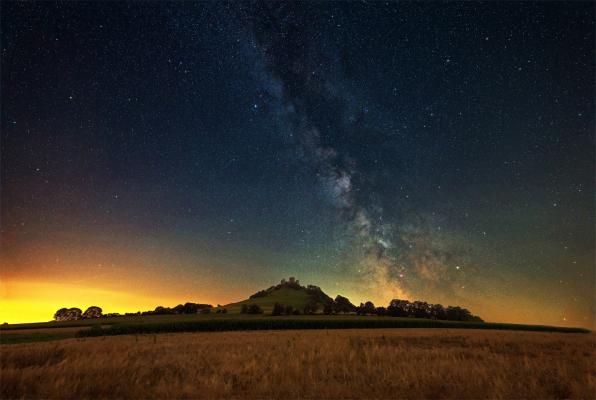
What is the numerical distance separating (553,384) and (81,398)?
9.48 meters

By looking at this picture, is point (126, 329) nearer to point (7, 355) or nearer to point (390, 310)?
point (7, 355)

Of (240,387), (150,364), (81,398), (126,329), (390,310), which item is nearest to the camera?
(81,398)

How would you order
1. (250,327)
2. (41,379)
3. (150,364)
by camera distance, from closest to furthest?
1. (41,379)
2. (150,364)
3. (250,327)

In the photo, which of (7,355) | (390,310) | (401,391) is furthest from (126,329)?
(390,310)

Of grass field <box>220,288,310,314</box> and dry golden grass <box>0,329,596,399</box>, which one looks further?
grass field <box>220,288,310,314</box>

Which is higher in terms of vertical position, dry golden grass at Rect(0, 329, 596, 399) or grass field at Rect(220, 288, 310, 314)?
grass field at Rect(220, 288, 310, 314)

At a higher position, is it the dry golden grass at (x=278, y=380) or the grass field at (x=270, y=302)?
the grass field at (x=270, y=302)

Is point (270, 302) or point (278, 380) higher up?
point (270, 302)

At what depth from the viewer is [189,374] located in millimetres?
7805

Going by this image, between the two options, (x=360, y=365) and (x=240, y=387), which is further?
(x=360, y=365)

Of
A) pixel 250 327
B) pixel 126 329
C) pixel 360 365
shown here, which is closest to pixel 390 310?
pixel 250 327

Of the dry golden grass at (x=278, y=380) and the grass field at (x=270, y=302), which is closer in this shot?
the dry golden grass at (x=278, y=380)

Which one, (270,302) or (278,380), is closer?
(278,380)

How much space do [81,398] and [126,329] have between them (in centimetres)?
4791
